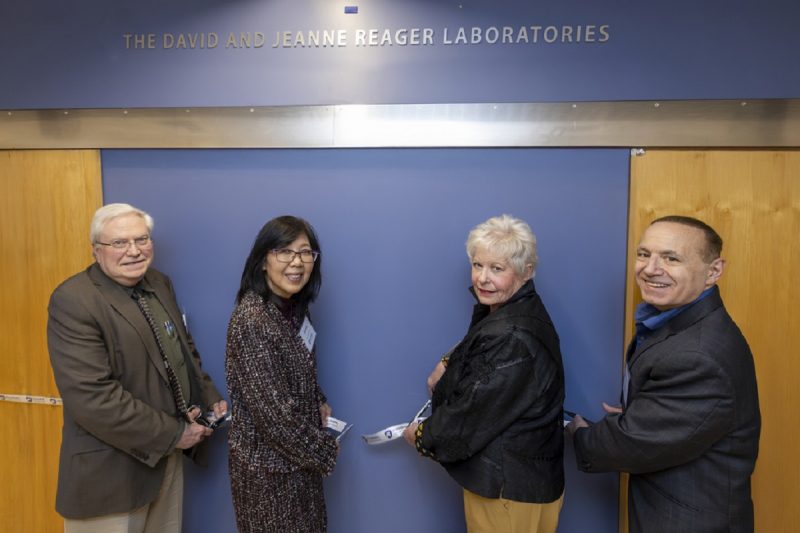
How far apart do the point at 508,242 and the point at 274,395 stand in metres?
0.88

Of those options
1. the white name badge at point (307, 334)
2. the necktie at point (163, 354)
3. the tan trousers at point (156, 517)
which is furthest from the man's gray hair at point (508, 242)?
the tan trousers at point (156, 517)

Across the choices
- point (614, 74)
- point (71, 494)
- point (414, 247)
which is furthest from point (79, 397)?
point (614, 74)

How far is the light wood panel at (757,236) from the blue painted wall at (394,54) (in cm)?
26

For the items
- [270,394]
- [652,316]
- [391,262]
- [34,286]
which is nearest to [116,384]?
[270,394]

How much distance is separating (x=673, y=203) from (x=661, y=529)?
113 centimetres

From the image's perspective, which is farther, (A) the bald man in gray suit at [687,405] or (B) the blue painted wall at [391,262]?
(B) the blue painted wall at [391,262]

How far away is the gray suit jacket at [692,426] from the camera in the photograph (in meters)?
1.40

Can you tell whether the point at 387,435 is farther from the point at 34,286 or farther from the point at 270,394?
the point at 34,286

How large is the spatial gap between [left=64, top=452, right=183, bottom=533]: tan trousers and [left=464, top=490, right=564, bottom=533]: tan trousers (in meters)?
1.16

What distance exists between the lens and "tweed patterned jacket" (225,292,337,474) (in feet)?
5.42

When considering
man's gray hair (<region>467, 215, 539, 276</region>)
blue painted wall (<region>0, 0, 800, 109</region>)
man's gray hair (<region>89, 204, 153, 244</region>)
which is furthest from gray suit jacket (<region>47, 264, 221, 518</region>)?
man's gray hair (<region>467, 215, 539, 276</region>)

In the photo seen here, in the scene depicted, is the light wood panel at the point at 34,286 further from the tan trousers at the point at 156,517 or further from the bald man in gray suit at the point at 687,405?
the bald man in gray suit at the point at 687,405

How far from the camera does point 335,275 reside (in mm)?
2172

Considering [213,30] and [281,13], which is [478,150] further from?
[213,30]
